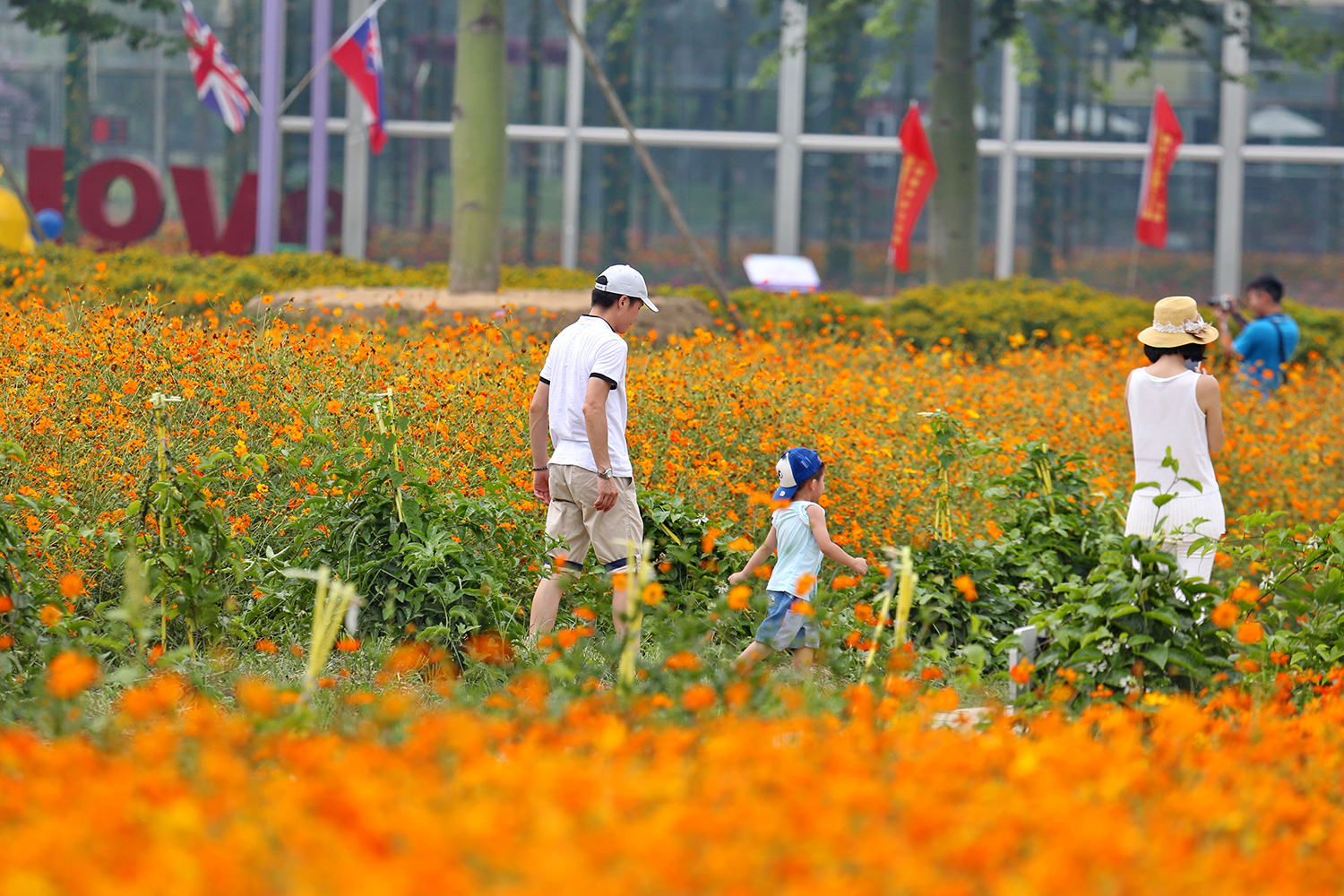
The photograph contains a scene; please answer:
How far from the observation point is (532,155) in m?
19.6

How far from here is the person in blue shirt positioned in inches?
333

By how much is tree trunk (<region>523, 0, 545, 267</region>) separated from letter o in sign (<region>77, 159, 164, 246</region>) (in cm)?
483

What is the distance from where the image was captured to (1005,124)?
64.2 ft

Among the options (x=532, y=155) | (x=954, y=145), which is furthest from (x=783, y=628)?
(x=532, y=155)

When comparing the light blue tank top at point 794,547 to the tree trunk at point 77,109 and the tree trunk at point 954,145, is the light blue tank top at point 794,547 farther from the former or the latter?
the tree trunk at point 77,109

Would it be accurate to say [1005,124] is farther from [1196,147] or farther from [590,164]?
[590,164]

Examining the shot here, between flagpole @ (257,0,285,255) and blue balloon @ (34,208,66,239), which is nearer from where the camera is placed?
flagpole @ (257,0,285,255)

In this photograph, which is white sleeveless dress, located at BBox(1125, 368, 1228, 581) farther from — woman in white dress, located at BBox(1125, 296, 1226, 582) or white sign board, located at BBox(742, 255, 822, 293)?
white sign board, located at BBox(742, 255, 822, 293)

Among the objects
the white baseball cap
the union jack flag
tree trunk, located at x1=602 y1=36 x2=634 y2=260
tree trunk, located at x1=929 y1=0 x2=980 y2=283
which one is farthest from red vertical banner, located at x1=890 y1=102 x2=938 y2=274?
tree trunk, located at x1=602 y1=36 x2=634 y2=260

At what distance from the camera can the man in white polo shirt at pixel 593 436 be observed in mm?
4660

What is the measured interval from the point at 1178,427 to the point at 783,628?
151 centimetres

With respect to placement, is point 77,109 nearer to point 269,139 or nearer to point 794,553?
point 269,139

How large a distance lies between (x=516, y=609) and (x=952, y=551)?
164cm

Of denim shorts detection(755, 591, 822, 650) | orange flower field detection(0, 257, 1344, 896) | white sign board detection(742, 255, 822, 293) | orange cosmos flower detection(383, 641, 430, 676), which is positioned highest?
white sign board detection(742, 255, 822, 293)
